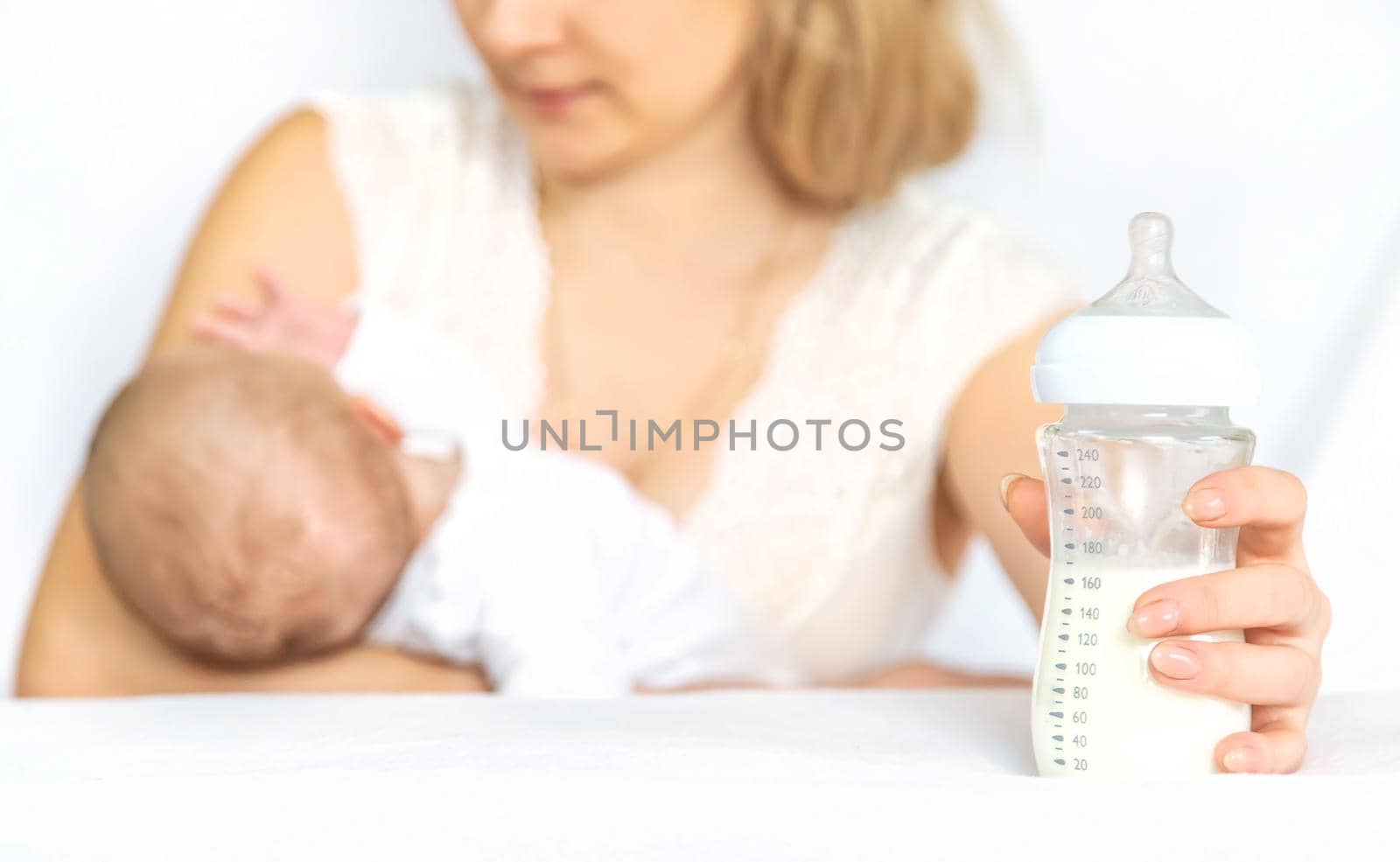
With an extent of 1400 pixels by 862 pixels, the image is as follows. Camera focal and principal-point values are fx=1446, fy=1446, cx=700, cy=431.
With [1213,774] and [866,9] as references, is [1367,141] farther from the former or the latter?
[1213,774]

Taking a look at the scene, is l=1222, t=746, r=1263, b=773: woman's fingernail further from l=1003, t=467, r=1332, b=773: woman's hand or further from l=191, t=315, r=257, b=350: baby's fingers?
l=191, t=315, r=257, b=350: baby's fingers

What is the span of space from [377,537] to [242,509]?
100mm

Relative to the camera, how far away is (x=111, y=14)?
1757mm

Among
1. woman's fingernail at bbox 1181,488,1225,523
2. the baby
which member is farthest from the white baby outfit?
woman's fingernail at bbox 1181,488,1225,523

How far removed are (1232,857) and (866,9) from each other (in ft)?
3.06

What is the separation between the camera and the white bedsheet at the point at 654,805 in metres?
0.50

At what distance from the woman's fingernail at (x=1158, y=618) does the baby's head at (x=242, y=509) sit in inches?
24.7

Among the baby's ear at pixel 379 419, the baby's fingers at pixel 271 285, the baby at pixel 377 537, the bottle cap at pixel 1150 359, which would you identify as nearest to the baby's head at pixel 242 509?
the baby at pixel 377 537

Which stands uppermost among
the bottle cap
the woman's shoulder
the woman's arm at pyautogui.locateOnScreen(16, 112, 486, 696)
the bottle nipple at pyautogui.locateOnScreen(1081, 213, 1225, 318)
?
the bottle nipple at pyautogui.locateOnScreen(1081, 213, 1225, 318)

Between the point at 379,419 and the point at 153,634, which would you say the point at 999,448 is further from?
the point at 153,634

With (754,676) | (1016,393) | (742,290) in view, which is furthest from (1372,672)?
(742,290)

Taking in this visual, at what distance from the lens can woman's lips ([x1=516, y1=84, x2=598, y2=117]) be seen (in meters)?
1.16

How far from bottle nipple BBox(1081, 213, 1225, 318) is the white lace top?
0.66 m

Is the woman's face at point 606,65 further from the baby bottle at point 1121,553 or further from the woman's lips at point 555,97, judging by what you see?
the baby bottle at point 1121,553
